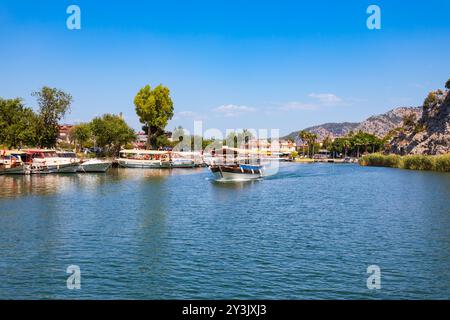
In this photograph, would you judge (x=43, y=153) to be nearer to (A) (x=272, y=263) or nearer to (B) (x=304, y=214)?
(B) (x=304, y=214)

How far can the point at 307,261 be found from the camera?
80.0ft

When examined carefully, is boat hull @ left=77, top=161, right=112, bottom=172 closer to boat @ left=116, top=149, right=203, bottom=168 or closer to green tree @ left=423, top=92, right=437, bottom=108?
boat @ left=116, top=149, right=203, bottom=168

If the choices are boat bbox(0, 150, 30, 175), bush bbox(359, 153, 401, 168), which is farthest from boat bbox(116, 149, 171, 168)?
bush bbox(359, 153, 401, 168)

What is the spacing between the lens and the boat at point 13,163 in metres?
85.2

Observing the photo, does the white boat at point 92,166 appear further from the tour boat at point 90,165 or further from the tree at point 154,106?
the tree at point 154,106

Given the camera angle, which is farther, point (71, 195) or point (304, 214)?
point (71, 195)

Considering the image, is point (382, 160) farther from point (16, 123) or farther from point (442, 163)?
point (16, 123)

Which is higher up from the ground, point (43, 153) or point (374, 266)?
point (43, 153)

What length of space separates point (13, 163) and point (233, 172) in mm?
42245

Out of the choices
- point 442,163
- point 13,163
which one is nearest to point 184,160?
point 13,163

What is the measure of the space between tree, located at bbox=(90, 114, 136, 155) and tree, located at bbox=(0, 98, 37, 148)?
88.1 feet

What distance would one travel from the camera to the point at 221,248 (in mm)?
27312
